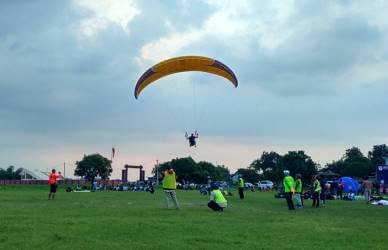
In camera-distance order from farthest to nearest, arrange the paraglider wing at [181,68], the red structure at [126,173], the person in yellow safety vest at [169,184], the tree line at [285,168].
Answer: the tree line at [285,168] < the red structure at [126,173] < the paraglider wing at [181,68] < the person in yellow safety vest at [169,184]

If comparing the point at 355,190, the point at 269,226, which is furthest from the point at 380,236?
the point at 355,190

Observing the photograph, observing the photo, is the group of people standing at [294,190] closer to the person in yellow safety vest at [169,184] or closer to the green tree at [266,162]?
the person in yellow safety vest at [169,184]

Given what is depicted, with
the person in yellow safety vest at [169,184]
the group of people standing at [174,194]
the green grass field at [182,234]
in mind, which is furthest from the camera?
the person in yellow safety vest at [169,184]

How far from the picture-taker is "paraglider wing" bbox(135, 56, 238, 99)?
30203 mm

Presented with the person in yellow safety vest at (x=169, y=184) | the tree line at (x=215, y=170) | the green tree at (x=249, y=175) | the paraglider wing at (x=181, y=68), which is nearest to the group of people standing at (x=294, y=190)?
the person in yellow safety vest at (x=169, y=184)

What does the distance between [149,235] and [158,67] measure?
19.0 meters

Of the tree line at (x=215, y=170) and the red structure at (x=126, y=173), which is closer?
the red structure at (x=126, y=173)

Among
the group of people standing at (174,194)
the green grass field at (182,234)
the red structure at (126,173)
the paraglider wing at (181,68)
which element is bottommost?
the green grass field at (182,234)

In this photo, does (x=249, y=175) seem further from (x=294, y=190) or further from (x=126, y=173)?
(x=294, y=190)

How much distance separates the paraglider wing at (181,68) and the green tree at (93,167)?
86161mm

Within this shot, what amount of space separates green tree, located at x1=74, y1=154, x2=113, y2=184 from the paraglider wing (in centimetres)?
8616

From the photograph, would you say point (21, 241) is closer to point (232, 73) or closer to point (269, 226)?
point (269, 226)

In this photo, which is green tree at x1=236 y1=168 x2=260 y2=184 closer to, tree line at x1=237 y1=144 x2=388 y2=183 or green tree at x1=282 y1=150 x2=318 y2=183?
tree line at x1=237 y1=144 x2=388 y2=183

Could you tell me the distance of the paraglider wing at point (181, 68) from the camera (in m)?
30.2
